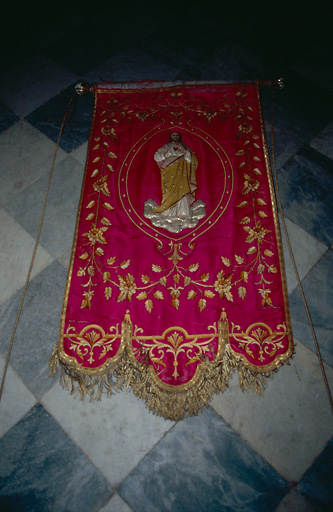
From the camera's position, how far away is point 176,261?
8.46 feet

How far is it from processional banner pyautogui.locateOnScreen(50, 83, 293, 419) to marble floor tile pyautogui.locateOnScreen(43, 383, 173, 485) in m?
0.11

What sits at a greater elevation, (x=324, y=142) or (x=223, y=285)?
(x=324, y=142)

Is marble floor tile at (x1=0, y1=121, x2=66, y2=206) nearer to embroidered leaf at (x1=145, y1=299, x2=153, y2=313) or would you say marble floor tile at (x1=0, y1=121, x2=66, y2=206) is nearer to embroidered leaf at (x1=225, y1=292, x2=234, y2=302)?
embroidered leaf at (x1=145, y1=299, x2=153, y2=313)

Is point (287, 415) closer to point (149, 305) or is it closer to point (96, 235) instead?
point (149, 305)

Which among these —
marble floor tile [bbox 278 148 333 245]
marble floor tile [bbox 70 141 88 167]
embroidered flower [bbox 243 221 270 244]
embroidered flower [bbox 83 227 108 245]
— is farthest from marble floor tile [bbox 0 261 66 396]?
marble floor tile [bbox 278 148 333 245]

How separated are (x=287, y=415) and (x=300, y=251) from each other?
133 centimetres

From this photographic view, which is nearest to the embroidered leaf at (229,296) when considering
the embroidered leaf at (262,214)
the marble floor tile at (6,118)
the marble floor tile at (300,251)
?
the marble floor tile at (300,251)

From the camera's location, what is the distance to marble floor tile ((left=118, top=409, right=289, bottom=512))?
2.16m

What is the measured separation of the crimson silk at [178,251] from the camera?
7.75 feet

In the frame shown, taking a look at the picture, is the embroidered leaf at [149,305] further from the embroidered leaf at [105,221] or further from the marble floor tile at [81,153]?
the marble floor tile at [81,153]

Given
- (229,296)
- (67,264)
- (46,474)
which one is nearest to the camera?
(46,474)

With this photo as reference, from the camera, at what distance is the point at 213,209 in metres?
2.76

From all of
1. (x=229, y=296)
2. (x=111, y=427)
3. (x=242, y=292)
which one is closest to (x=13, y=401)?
(x=111, y=427)

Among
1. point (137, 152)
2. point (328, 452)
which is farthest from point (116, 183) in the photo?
point (328, 452)
